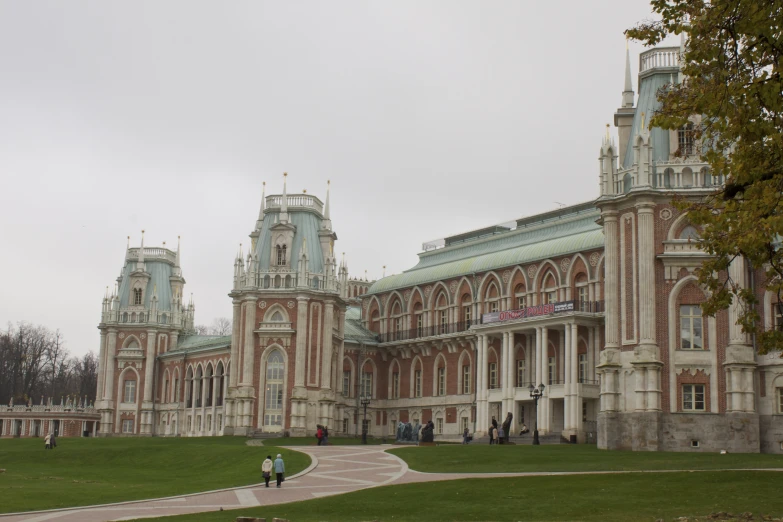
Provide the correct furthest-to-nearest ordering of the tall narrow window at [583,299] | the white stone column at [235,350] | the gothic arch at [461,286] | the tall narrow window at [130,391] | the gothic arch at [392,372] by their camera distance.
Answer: the tall narrow window at [130,391] < the gothic arch at [392,372] < the gothic arch at [461,286] < the white stone column at [235,350] < the tall narrow window at [583,299]

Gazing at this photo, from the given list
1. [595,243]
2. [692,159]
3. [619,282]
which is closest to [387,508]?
[619,282]

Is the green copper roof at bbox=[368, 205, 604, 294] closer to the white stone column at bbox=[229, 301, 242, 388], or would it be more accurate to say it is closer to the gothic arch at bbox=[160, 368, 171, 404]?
the white stone column at bbox=[229, 301, 242, 388]

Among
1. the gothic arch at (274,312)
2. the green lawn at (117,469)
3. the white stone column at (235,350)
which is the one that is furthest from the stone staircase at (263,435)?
the gothic arch at (274,312)

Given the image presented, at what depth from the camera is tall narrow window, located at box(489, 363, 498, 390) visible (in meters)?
67.7

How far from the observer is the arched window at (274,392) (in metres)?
67.7

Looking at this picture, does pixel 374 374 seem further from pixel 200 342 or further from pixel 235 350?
pixel 200 342

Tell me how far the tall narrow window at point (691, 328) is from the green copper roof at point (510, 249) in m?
15.2

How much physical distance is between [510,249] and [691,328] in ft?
84.8

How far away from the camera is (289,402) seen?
6769 centimetres

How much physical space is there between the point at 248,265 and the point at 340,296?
696 cm

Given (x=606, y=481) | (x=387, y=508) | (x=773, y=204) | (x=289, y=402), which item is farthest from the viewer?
(x=289, y=402)

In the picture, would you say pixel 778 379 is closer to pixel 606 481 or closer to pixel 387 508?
pixel 606 481

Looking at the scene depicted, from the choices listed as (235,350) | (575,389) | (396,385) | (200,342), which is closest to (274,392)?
(235,350)

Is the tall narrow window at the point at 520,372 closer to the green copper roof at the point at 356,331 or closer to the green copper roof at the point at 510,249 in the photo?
the green copper roof at the point at 510,249
